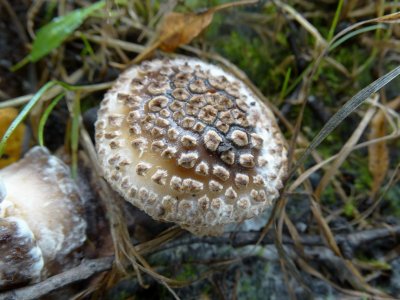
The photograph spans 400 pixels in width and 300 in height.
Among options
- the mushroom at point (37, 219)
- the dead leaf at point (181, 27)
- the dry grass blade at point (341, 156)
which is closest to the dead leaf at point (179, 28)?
the dead leaf at point (181, 27)

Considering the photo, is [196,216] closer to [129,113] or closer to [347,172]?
[129,113]

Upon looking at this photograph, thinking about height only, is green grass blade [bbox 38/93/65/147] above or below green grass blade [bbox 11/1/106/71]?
below

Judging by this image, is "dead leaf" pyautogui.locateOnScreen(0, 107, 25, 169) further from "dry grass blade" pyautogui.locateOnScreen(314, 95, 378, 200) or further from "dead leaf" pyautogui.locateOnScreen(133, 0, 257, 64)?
"dry grass blade" pyautogui.locateOnScreen(314, 95, 378, 200)

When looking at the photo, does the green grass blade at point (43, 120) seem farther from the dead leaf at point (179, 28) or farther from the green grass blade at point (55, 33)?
the dead leaf at point (179, 28)

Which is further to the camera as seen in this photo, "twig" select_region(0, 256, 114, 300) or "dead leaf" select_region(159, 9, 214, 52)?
"dead leaf" select_region(159, 9, 214, 52)

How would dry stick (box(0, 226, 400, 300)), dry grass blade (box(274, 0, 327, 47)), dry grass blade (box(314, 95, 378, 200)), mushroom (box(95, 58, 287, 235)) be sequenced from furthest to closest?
dry grass blade (box(274, 0, 327, 47)) → dry grass blade (box(314, 95, 378, 200)) → dry stick (box(0, 226, 400, 300)) → mushroom (box(95, 58, 287, 235))

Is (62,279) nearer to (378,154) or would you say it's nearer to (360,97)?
(360,97)

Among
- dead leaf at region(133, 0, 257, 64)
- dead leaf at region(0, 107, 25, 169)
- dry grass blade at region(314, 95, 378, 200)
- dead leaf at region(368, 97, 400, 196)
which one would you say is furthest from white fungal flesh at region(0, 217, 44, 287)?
dead leaf at region(368, 97, 400, 196)

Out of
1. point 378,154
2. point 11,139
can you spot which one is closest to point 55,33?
point 11,139
